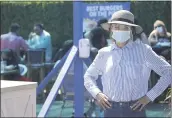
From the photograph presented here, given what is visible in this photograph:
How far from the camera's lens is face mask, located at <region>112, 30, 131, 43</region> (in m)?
4.99

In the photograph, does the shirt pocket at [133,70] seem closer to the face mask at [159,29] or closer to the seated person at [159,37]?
the seated person at [159,37]

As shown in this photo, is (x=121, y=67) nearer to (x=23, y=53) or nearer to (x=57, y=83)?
(x=57, y=83)

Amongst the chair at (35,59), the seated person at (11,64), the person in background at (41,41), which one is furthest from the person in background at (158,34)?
the seated person at (11,64)

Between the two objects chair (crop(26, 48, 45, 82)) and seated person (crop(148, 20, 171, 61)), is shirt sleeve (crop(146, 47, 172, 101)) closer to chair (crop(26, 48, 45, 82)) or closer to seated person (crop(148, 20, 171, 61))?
seated person (crop(148, 20, 171, 61))

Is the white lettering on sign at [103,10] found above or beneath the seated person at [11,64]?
above

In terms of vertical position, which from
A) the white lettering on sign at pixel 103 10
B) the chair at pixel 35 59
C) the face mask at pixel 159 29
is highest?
the white lettering on sign at pixel 103 10

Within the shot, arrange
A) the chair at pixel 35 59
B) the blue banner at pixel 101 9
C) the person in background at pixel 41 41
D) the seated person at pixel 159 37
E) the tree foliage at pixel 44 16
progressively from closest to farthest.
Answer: the blue banner at pixel 101 9, the seated person at pixel 159 37, the chair at pixel 35 59, the person in background at pixel 41 41, the tree foliage at pixel 44 16

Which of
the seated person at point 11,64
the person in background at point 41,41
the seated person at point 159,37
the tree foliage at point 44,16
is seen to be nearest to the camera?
the seated person at point 11,64

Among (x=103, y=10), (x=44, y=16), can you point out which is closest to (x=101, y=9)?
(x=103, y=10)

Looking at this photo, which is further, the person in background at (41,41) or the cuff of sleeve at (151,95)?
the person in background at (41,41)

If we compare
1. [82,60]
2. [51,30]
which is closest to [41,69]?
[51,30]

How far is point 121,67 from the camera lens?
4.89 m

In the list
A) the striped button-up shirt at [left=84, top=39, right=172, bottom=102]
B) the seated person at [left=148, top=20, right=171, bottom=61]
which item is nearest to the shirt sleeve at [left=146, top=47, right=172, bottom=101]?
the striped button-up shirt at [left=84, top=39, right=172, bottom=102]

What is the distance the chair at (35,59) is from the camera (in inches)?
452
